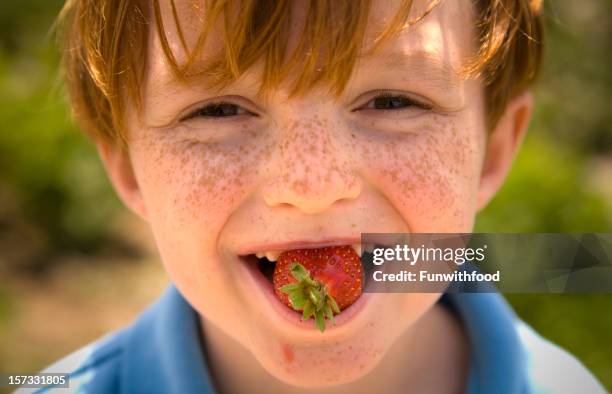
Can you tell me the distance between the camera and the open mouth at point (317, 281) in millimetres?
1229

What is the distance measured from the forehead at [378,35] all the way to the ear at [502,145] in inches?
12.1

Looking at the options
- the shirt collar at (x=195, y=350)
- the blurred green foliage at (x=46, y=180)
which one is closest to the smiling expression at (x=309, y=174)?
the shirt collar at (x=195, y=350)

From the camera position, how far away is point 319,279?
127 centimetres

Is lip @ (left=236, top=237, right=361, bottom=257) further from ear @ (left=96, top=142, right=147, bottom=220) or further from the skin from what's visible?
ear @ (left=96, top=142, right=147, bottom=220)

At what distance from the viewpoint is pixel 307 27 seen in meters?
1.15

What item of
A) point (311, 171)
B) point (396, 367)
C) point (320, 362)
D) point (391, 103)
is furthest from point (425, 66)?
point (396, 367)

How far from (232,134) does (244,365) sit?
0.49 m

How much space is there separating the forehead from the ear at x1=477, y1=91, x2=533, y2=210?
1.01 feet

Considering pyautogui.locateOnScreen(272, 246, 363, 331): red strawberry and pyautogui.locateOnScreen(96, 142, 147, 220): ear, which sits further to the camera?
pyautogui.locateOnScreen(96, 142, 147, 220): ear

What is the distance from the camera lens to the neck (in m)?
1.51

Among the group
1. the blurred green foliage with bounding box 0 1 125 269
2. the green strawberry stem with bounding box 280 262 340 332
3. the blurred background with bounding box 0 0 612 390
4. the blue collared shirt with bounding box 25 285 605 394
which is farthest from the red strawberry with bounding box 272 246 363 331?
the blurred green foliage with bounding box 0 1 125 269

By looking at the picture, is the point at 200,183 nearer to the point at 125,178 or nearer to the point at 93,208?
the point at 125,178

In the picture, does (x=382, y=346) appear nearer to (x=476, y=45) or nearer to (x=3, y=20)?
(x=476, y=45)

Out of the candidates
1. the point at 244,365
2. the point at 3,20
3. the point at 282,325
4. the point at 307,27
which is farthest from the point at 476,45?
Answer: the point at 3,20
